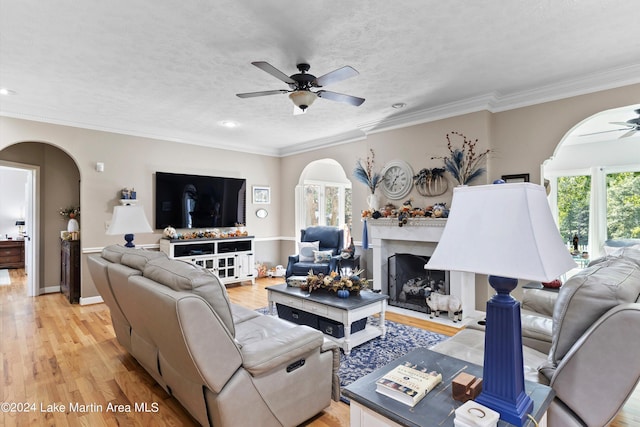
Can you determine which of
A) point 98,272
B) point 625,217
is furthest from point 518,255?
point 625,217

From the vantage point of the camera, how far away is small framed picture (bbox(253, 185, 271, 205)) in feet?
21.8

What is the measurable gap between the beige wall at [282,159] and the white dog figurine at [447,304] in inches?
16.6

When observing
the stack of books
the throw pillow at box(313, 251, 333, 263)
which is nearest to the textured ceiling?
the stack of books

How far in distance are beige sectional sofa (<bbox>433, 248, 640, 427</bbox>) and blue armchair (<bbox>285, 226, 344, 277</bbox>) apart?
360 cm

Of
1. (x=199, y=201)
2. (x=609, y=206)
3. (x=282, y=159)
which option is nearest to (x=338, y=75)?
(x=199, y=201)

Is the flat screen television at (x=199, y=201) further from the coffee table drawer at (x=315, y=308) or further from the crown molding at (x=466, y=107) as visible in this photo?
the coffee table drawer at (x=315, y=308)

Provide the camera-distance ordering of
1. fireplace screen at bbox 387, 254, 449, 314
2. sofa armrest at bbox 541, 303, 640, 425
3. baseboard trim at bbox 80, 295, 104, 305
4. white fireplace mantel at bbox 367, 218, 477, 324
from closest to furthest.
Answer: sofa armrest at bbox 541, 303, 640, 425
white fireplace mantel at bbox 367, 218, 477, 324
fireplace screen at bbox 387, 254, 449, 314
baseboard trim at bbox 80, 295, 104, 305

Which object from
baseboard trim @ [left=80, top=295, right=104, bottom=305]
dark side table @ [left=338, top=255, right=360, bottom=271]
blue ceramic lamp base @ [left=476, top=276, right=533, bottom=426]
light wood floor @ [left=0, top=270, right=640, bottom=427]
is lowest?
light wood floor @ [left=0, top=270, right=640, bottom=427]

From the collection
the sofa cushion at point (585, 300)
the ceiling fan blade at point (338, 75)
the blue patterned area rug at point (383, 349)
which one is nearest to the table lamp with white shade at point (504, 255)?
the sofa cushion at point (585, 300)

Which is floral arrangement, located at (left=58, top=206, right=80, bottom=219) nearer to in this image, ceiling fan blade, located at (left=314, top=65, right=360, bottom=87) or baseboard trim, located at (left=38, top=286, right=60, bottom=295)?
baseboard trim, located at (left=38, top=286, right=60, bottom=295)

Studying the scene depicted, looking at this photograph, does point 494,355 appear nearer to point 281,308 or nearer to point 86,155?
point 281,308

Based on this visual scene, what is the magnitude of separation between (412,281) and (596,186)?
368 cm

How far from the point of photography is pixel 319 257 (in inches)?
211

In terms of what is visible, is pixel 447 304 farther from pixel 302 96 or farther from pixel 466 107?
pixel 302 96
